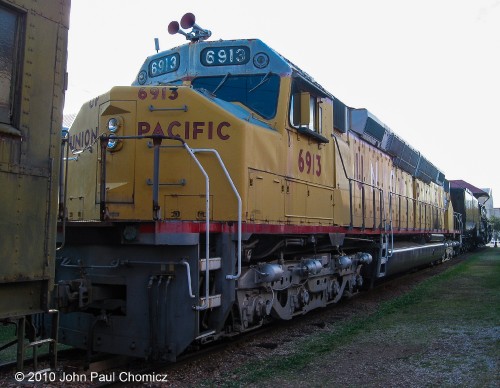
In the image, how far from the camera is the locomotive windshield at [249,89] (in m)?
6.82

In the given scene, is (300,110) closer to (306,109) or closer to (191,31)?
(306,109)

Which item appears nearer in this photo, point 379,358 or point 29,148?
point 29,148

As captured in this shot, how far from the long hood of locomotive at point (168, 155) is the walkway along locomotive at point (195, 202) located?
0.04 ft

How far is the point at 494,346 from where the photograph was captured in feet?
20.6

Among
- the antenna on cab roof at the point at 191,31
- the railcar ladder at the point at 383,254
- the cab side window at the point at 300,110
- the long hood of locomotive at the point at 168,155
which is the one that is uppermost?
the antenna on cab roof at the point at 191,31

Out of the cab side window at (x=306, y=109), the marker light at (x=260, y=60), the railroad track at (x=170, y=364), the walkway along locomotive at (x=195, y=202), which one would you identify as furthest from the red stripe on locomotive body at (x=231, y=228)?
the marker light at (x=260, y=60)

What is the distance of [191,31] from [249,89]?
1.19 meters

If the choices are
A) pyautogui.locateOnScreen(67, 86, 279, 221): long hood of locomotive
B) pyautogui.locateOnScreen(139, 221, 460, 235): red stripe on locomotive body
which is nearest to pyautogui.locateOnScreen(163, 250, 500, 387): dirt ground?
pyautogui.locateOnScreen(139, 221, 460, 235): red stripe on locomotive body

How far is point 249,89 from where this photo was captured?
22.6 ft

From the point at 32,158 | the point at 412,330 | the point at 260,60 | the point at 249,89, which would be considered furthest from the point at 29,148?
the point at 412,330

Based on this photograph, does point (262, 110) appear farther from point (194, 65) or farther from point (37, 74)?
point (37, 74)

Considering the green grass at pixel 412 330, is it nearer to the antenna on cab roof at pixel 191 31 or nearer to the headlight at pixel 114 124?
the headlight at pixel 114 124

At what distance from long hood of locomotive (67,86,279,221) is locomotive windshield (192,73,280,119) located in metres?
0.76

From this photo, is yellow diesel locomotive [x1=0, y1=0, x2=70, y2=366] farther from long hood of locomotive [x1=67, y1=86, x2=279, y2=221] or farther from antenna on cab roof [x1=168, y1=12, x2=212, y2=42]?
antenna on cab roof [x1=168, y1=12, x2=212, y2=42]
